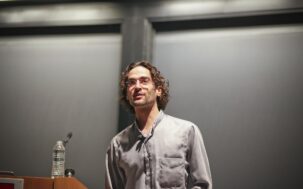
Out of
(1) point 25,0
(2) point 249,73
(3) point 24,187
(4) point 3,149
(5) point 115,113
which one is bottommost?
(3) point 24,187

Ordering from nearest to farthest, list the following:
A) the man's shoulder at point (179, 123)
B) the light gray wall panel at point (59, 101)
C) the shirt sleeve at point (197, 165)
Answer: the shirt sleeve at point (197, 165), the man's shoulder at point (179, 123), the light gray wall panel at point (59, 101)

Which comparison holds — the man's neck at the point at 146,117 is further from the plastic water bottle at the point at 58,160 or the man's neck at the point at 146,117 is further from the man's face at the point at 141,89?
the plastic water bottle at the point at 58,160

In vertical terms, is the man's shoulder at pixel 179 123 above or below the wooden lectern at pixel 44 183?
above

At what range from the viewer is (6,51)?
353cm

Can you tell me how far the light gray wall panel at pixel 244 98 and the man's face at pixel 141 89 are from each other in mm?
796

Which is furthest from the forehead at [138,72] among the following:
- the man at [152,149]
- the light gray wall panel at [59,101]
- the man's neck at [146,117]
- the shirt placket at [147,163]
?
the light gray wall panel at [59,101]

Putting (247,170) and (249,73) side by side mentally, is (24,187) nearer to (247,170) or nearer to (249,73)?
(247,170)

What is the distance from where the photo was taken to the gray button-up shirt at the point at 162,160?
216cm

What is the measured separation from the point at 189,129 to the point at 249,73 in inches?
37.2

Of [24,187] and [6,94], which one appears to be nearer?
[24,187]

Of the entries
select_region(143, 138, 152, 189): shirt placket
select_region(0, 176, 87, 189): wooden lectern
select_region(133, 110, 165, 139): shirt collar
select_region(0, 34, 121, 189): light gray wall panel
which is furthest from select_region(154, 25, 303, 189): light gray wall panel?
select_region(0, 176, 87, 189): wooden lectern

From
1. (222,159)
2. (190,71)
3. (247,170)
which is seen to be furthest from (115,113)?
(247,170)

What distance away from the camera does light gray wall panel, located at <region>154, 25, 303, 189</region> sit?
2.83 meters

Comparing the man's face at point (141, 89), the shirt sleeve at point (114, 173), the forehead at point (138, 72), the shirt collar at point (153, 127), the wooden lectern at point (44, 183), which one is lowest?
the wooden lectern at point (44, 183)
